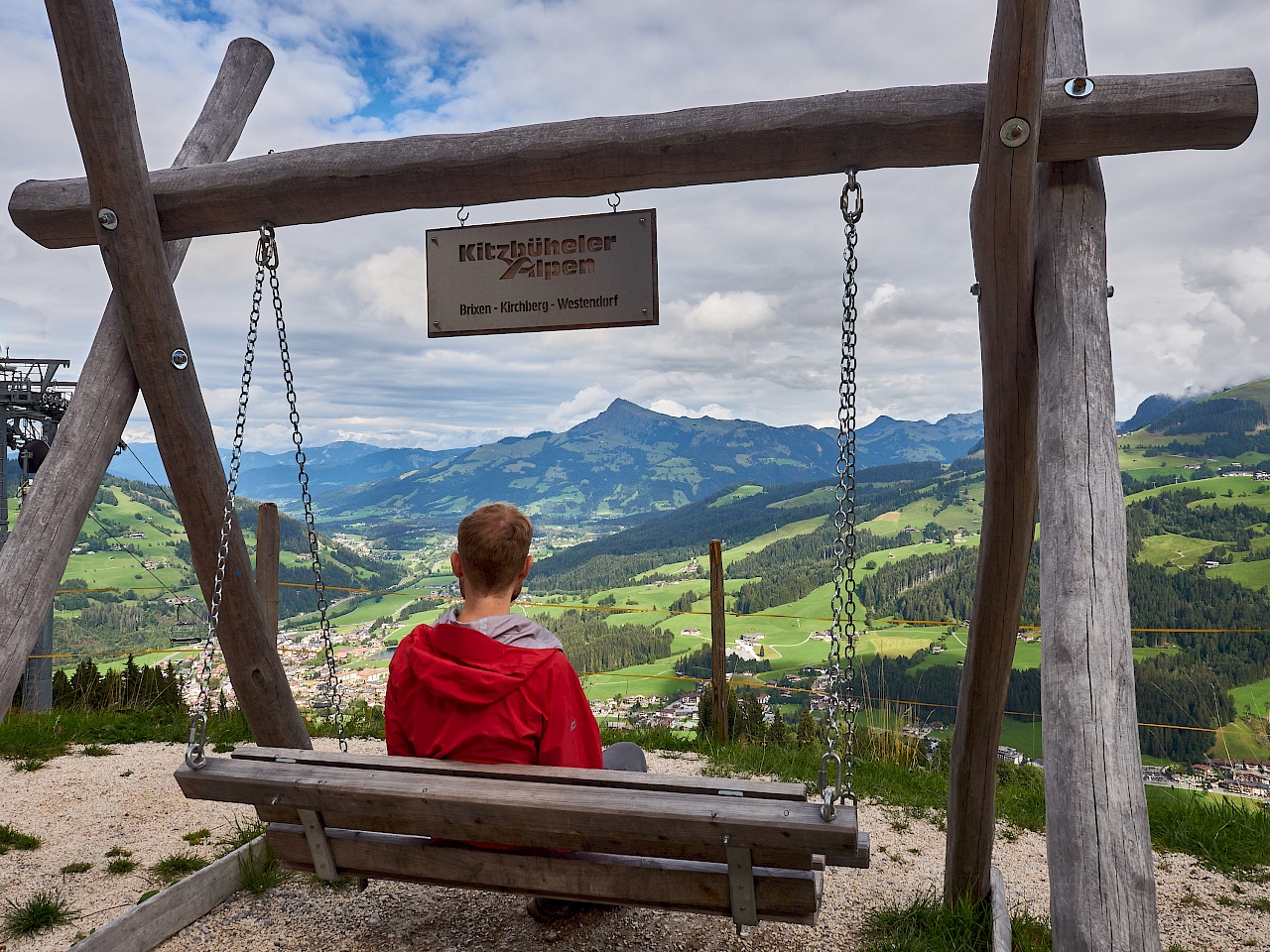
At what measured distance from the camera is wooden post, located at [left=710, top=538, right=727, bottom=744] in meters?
5.97

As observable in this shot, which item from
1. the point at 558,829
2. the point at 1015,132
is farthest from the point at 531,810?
the point at 1015,132

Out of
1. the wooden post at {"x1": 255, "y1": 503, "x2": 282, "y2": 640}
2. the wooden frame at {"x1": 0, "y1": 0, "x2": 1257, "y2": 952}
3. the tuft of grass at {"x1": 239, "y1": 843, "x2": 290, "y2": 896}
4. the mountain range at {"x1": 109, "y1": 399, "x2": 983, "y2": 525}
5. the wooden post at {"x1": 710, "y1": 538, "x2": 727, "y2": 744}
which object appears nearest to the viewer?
the wooden frame at {"x1": 0, "y1": 0, "x2": 1257, "y2": 952}

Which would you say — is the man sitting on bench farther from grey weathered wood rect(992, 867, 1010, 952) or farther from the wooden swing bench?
grey weathered wood rect(992, 867, 1010, 952)

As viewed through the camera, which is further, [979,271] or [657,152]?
[657,152]

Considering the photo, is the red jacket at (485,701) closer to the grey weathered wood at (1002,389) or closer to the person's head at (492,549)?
the person's head at (492,549)

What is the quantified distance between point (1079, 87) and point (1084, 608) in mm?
1536

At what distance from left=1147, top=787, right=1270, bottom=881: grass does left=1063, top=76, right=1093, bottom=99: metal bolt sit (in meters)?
3.73

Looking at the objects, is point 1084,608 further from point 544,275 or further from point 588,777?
point 544,275

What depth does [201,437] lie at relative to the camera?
307 cm

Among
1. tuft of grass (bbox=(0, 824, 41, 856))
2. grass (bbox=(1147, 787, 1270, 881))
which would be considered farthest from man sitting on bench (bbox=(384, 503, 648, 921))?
grass (bbox=(1147, 787, 1270, 881))

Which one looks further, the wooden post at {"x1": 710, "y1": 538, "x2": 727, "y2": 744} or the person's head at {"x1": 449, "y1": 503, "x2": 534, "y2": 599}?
the wooden post at {"x1": 710, "y1": 538, "x2": 727, "y2": 744}

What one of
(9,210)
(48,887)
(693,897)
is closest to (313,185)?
(9,210)

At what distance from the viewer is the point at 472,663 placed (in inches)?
91.5

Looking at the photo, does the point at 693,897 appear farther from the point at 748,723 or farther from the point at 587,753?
the point at 748,723
